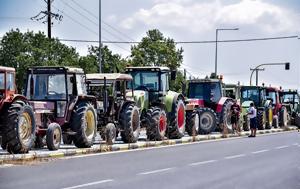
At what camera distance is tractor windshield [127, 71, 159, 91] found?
27744 millimetres

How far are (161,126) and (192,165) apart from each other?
9.58 metres

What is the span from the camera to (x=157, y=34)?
73125 millimetres

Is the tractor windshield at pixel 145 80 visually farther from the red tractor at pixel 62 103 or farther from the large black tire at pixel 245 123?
the large black tire at pixel 245 123

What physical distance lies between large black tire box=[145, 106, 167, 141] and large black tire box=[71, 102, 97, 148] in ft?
13.1

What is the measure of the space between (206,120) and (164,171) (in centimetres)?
1826

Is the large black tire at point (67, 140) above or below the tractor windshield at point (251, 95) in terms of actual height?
below

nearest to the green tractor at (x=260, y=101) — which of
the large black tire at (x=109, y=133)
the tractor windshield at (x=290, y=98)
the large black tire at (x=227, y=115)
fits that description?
the large black tire at (x=227, y=115)

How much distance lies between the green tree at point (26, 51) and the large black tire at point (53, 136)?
84.5 feet

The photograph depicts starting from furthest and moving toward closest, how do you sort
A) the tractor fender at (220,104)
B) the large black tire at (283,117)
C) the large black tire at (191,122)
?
the large black tire at (283,117) → the tractor fender at (220,104) → the large black tire at (191,122)

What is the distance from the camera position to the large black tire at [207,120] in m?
33.3

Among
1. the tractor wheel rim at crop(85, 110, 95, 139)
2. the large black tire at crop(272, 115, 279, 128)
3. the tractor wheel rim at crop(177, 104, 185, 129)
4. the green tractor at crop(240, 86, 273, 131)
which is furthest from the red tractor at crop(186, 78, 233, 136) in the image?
the tractor wheel rim at crop(85, 110, 95, 139)

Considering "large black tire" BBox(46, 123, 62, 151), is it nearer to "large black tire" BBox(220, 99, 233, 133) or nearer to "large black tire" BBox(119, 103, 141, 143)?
"large black tire" BBox(119, 103, 141, 143)

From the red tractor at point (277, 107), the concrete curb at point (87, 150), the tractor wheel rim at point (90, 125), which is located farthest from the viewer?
the red tractor at point (277, 107)

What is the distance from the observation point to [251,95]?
138 feet
